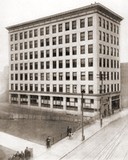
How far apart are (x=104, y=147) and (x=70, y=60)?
20.8m

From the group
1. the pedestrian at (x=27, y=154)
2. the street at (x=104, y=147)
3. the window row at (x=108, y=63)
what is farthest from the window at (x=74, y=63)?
the pedestrian at (x=27, y=154)

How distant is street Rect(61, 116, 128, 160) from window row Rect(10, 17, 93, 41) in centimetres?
1789

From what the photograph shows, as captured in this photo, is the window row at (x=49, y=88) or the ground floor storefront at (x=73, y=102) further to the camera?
the window row at (x=49, y=88)

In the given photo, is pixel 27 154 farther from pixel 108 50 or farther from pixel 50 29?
pixel 50 29

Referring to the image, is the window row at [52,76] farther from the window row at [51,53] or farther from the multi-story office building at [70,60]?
the window row at [51,53]

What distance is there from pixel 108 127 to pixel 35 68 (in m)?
20.3

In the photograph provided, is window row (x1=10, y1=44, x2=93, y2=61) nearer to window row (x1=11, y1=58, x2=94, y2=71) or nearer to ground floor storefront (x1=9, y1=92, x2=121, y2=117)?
window row (x1=11, y1=58, x2=94, y2=71)

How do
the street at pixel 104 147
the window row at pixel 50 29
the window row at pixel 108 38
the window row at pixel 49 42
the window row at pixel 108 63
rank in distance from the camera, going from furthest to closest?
the window row at pixel 49 42
the window row at pixel 50 29
the window row at pixel 108 63
the window row at pixel 108 38
the street at pixel 104 147

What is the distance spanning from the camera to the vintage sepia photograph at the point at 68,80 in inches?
1003

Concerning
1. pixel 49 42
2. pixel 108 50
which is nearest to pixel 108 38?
pixel 108 50

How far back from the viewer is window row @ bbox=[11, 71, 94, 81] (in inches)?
1482

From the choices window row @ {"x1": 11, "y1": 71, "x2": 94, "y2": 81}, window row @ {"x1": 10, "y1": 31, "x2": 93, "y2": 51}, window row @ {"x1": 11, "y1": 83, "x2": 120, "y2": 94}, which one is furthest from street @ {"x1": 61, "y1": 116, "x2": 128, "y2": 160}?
window row @ {"x1": 10, "y1": 31, "x2": 93, "y2": 51}

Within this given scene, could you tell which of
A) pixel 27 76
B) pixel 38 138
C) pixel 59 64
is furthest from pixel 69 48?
pixel 38 138

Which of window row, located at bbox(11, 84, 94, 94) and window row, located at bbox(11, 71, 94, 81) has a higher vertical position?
window row, located at bbox(11, 71, 94, 81)
